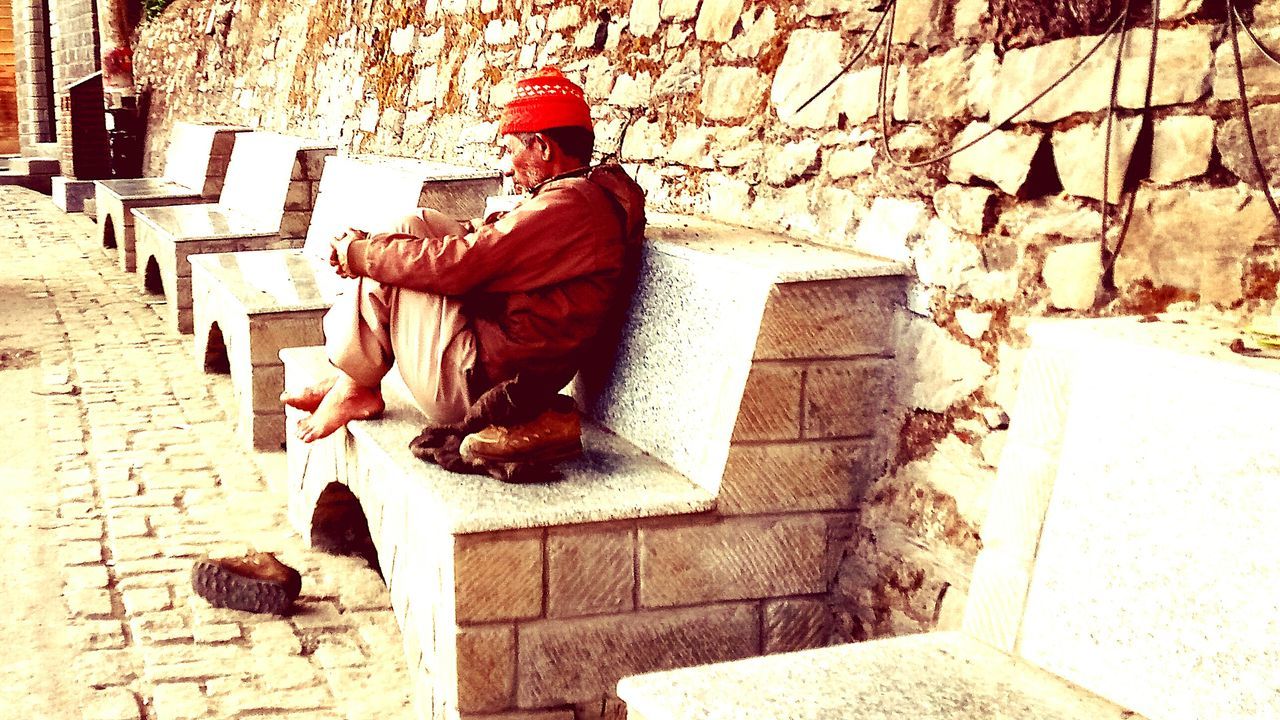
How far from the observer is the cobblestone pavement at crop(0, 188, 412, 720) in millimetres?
3041

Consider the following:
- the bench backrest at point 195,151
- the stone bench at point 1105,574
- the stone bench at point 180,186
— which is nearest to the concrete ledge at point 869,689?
the stone bench at point 1105,574

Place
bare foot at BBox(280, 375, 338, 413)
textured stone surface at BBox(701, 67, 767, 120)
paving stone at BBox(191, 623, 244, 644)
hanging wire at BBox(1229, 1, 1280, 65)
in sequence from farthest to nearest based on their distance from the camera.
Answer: bare foot at BBox(280, 375, 338, 413) → textured stone surface at BBox(701, 67, 767, 120) → paving stone at BBox(191, 623, 244, 644) → hanging wire at BBox(1229, 1, 1280, 65)

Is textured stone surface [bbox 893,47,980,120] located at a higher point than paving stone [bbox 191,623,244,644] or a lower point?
higher

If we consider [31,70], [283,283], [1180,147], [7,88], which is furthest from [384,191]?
[7,88]

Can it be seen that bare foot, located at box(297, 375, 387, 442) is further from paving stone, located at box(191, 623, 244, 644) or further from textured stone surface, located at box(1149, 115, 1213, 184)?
textured stone surface, located at box(1149, 115, 1213, 184)

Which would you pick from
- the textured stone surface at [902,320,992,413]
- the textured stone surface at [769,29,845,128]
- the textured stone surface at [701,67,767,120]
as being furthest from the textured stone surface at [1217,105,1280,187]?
the textured stone surface at [701,67,767,120]

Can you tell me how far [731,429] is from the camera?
9.20 feet

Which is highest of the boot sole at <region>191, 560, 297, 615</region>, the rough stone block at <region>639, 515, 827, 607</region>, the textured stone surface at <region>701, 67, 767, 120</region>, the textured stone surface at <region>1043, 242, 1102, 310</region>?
the textured stone surface at <region>701, 67, 767, 120</region>

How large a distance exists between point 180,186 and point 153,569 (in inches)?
257

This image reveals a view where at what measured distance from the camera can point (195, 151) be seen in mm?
9719

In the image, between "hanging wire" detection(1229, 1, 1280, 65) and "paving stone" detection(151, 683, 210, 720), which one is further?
"paving stone" detection(151, 683, 210, 720)

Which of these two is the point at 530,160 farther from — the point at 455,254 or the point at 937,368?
the point at 937,368

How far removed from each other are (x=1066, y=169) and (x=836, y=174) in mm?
858

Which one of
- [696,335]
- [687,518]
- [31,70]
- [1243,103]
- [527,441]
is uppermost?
[31,70]
